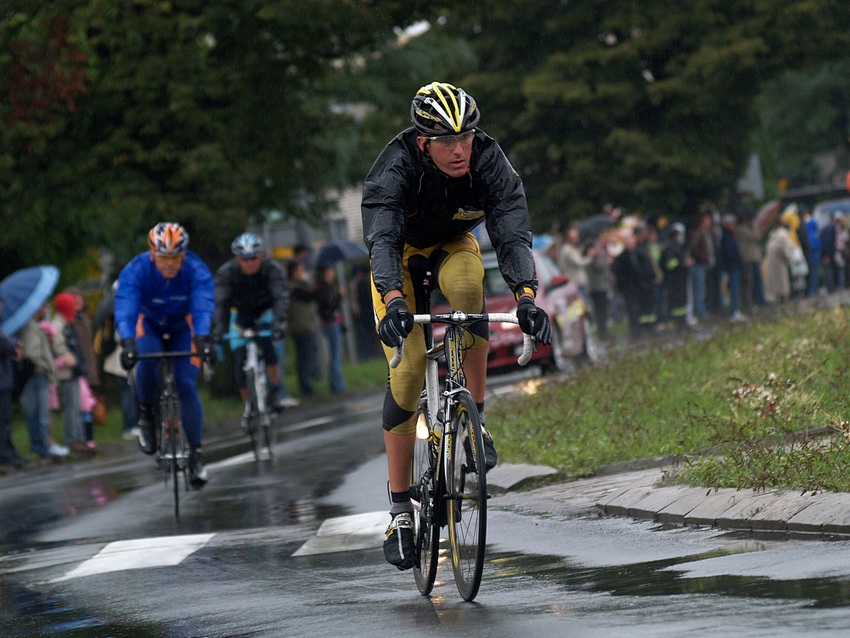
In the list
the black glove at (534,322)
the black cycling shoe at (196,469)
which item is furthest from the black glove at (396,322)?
the black cycling shoe at (196,469)

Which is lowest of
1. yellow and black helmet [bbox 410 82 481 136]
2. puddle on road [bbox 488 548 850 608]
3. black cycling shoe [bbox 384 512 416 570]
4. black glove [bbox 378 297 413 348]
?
puddle on road [bbox 488 548 850 608]

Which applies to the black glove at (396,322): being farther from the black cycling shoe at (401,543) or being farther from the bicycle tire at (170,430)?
the bicycle tire at (170,430)

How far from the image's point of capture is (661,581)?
6.15m

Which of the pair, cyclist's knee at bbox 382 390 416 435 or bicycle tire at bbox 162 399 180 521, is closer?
cyclist's knee at bbox 382 390 416 435

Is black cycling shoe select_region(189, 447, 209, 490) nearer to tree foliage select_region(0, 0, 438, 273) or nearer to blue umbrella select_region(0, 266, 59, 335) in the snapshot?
blue umbrella select_region(0, 266, 59, 335)

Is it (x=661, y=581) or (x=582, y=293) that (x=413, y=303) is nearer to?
(x=661, y=581)

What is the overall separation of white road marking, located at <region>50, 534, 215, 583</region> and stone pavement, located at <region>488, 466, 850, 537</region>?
1.82m

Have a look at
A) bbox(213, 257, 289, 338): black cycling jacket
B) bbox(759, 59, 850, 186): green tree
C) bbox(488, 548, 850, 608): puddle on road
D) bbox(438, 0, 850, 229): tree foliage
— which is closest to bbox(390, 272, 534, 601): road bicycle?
bbox(488, 548, 850, 608): puddle on road

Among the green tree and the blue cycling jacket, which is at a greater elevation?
the green tree

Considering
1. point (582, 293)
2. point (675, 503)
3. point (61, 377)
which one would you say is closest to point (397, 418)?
point (675, 503)

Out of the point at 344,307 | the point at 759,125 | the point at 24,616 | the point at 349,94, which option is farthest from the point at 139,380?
the point at 759,125

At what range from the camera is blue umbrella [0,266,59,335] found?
56.3 feet

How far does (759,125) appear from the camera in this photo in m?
36.9

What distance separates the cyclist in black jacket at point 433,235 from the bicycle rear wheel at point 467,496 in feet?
0.39
